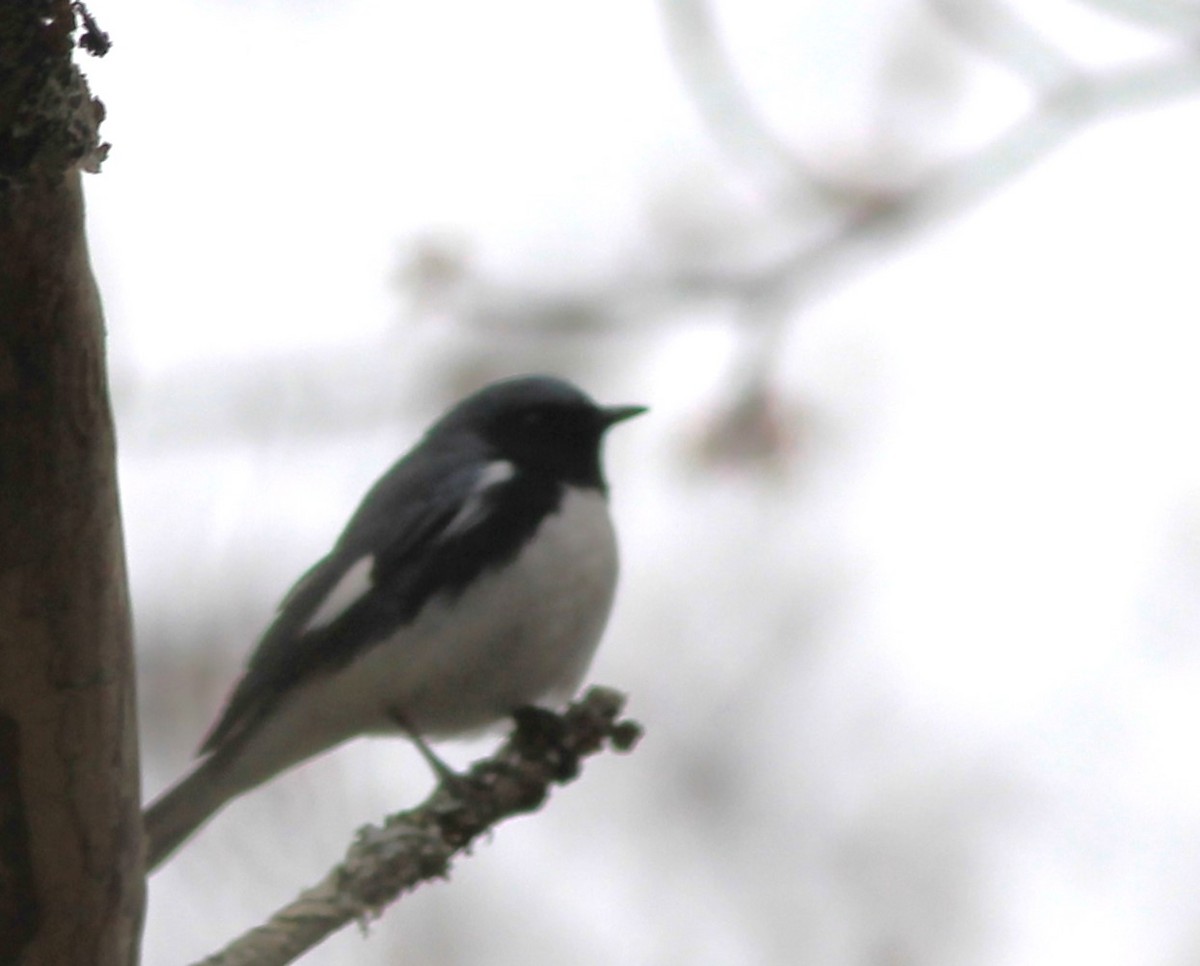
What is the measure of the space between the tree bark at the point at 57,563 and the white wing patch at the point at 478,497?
2020mm

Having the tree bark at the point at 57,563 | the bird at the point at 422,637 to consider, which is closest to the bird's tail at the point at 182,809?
the bird at the point at 422,637

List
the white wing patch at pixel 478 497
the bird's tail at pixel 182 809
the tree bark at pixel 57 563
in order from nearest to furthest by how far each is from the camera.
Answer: the tree bark at pixel 57 563 → the bird's tail at pixel 182 809 → the white wing patch at pixel 478 497

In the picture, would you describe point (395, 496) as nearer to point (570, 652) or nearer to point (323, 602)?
point (323, 602)

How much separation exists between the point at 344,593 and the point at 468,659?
37cm

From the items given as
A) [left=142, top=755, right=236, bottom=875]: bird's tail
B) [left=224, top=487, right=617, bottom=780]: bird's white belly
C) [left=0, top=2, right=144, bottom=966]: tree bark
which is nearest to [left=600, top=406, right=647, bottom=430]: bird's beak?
[left=224, top=487, right=617, bottom=780]: bird's white belly

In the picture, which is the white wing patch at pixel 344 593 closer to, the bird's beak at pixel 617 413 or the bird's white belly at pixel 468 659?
the bird's white belly at pixel 468 659

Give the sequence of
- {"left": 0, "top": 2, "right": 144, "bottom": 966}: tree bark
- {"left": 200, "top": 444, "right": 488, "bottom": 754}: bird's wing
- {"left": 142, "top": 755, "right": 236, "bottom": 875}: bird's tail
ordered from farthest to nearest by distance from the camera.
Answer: {"left": 200, "top": 444, "right": 488, "bottom": 754}: bird's wing
{"left": 142, "top": 755, "right": 236, "bottom": 875}: bird's tail
{"left": 0, "top": 2, "right": 144, "bottom": 966}: tree bark

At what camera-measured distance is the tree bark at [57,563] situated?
4.38 feet

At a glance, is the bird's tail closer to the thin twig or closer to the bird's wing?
the bird's wing

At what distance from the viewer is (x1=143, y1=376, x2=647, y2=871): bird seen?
358cm

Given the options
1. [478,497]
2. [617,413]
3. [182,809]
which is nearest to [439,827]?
[182,809]

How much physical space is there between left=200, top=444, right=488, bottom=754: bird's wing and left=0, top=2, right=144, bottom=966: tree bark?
1877mm

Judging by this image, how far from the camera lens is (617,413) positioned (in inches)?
173

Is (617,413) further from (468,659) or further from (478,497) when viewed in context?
(468,659)
